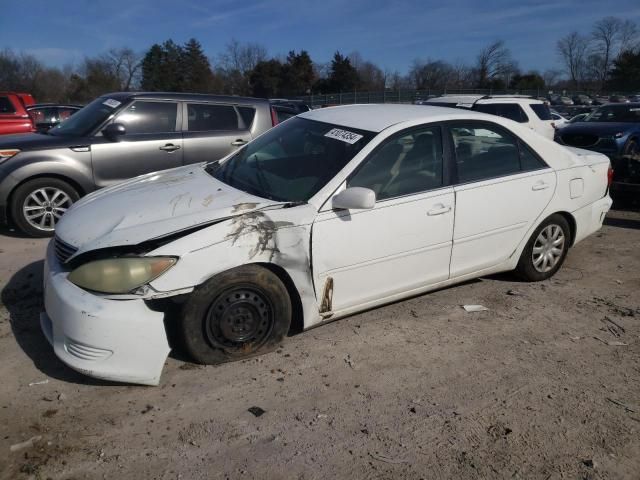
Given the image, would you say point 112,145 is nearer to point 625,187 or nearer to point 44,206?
point 44,206

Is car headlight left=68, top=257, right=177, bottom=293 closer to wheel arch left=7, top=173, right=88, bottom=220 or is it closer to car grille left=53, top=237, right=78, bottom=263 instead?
car grille left=53, top=237, right=78, bottom=263

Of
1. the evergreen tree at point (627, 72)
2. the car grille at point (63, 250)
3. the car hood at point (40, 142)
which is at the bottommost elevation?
the car grille at point (63, 250)

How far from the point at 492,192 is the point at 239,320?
7.27ft

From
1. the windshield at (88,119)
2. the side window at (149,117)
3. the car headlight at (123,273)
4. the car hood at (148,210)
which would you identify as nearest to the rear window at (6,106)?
the windshield at (88,119)

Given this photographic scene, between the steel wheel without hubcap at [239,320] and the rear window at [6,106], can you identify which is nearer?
the steel wheel without hubcap at [239,320]

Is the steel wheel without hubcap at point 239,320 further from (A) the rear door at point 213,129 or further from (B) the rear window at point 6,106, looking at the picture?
(B) the rear window at point 6,106

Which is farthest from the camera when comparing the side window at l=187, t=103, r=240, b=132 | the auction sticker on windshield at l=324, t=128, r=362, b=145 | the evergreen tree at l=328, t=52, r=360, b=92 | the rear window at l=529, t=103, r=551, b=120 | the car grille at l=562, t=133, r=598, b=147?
the evergreen tree at l=328, t=52, r=360, b=92

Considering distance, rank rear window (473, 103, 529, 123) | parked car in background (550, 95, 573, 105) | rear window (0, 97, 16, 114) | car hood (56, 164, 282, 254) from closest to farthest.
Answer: car hood (56, 164, 282, 254) → rear window (0, 97, 16, 114) → rear window (473, 103, 529, 123) → parked car in background (550, 95, 573, 105)

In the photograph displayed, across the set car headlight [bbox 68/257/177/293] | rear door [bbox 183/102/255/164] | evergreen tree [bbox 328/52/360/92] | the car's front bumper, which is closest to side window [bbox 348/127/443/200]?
car headlight [bbox 68/257/177/293]

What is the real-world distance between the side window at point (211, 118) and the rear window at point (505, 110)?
649cm

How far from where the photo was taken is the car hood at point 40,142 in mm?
5773

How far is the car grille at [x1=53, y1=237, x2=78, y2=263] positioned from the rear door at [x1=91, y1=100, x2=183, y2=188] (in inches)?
119

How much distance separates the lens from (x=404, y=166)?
365 centimetres

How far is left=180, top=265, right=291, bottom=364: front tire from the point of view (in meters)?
2.97
